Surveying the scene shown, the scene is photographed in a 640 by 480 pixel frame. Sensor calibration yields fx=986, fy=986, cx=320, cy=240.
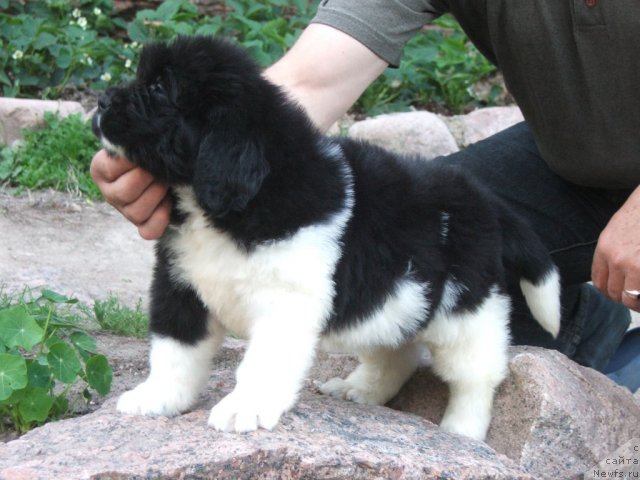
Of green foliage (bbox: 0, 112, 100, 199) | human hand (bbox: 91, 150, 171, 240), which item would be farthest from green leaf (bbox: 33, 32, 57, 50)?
human hand (bbox: 91, 150, 171, 240)

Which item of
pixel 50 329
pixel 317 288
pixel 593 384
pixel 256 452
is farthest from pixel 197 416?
pixel 593 384

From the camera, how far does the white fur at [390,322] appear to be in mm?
2734

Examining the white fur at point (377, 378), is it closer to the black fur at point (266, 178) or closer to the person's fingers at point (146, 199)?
the black fur at point (266, 178)

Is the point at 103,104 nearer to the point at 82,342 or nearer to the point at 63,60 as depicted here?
the point at 82,342

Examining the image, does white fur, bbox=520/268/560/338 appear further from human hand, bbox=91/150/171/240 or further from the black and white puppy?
human hand, bbox=91/150/171/240

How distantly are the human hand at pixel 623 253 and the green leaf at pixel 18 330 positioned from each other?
69.2 inches

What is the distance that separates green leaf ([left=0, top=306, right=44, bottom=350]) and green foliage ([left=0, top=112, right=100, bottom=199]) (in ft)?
9.90

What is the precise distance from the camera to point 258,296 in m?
2.49

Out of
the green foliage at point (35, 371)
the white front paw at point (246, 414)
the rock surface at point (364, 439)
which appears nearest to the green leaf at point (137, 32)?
the rock surface at point (364, 439)

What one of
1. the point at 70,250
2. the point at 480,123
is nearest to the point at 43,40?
the point at 70,250

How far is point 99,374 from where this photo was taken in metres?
2.95

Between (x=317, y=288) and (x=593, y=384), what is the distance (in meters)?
1.25

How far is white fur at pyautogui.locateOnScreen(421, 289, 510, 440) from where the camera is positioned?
117 inches

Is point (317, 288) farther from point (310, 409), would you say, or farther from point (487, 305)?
point (487, 305)
